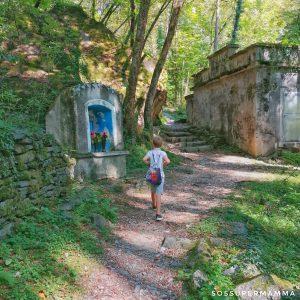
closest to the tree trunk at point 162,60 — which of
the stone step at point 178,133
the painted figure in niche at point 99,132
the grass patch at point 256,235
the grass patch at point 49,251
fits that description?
the painted figure in niche at point 99,132

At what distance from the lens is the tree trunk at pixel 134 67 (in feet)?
33.6

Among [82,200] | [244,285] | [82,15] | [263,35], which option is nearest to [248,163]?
[82,200]

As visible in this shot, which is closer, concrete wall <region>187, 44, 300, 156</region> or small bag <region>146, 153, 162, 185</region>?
small bag <region>146, 153, 162, 185</region>

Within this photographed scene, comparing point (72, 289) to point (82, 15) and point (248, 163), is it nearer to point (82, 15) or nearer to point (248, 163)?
point (248, 163)

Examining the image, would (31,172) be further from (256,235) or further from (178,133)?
(178,133)

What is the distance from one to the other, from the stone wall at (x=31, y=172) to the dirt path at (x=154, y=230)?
1436mm

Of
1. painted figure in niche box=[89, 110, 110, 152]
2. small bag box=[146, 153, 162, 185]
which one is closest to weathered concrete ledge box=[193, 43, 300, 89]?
painted figure in niche box=[89, 110, 110, 152]

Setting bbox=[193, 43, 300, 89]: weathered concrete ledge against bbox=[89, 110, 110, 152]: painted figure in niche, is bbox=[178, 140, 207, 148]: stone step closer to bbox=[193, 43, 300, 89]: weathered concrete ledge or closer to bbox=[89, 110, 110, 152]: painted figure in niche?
bbox=[193, 43, 300, 89]: weathered concrete ledge

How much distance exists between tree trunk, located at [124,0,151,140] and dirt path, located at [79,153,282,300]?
230cm

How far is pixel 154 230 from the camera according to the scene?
599 centimetres

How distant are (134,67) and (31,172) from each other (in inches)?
239

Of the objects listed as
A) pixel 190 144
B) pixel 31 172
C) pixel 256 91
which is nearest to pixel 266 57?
pixel 256 91

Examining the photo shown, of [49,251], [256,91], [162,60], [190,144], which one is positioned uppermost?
[162,60]

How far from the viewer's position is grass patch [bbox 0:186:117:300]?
3654 mm
